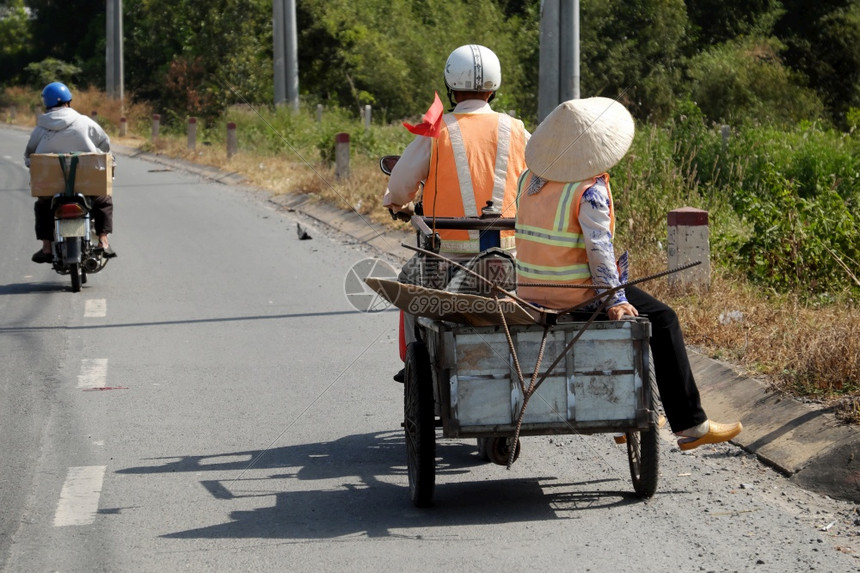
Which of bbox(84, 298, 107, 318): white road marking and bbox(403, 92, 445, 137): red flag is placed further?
bbox(84, 298, 107, 318): white road marking

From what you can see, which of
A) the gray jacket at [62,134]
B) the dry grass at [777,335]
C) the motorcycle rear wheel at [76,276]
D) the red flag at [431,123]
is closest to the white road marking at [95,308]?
the motorcycle rear wheel at [76,276]

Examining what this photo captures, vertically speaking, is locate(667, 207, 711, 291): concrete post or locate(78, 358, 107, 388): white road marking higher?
locate(667, 207, 711, 291): concrete post

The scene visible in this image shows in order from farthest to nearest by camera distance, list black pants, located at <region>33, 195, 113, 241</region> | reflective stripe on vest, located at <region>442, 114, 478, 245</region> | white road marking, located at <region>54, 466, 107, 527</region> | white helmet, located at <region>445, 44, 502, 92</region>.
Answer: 1. black pants, located at <region>33, 195, 113, 241</region>
2. white helmet, located at <region>445, 44, 502, 92</region>
3. reflective stripe on vest, located at <region>442, 114, 478, 245</region>
4. white road marking, located at <region>54, 466, 107, 527</region>

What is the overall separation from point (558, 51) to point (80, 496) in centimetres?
623

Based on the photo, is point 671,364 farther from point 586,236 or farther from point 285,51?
point 285,51

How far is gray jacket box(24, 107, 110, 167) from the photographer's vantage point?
12.2 m

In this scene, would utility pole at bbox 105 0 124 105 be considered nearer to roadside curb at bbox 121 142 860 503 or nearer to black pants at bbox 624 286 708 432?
roadside curb at bbox 121 142 860 503

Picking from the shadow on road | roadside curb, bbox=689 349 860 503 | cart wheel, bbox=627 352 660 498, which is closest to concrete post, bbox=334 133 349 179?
roadside curb, bbox=689 349 860 503

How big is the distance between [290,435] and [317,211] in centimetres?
1128

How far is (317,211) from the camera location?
59.4 ft

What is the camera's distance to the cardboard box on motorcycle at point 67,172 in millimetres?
12070

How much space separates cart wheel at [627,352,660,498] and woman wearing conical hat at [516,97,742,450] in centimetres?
18

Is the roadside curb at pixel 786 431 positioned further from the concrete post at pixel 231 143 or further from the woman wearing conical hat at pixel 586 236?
the concrete post at pixel 231 143

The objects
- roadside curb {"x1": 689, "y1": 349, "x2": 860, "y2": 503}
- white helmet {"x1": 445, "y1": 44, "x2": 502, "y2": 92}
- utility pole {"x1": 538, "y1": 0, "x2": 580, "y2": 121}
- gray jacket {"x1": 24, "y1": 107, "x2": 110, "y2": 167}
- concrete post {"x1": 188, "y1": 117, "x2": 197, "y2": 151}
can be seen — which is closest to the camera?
roadside curb {"x1": 689, "y1": 349, "x2": 860, "y2": 503}
